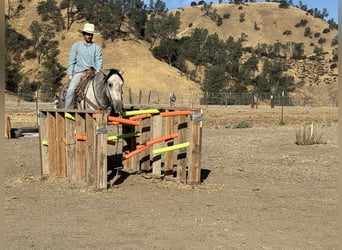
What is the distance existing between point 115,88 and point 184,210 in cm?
250

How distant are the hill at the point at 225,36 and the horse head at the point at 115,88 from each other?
4903cm

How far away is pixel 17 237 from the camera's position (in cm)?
570

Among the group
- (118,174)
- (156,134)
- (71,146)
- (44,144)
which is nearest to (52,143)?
(44,144)

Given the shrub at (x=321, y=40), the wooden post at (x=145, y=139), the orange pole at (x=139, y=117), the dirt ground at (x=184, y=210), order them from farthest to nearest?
1. the shrub at (x=321, y=40)
2. the wooden post at (x=145, y=139)
3. the orange pole at (x=139, y=117)
4. the dirt ground at (x=184, y=210)

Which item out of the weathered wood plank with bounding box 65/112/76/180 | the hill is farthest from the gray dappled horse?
the hill

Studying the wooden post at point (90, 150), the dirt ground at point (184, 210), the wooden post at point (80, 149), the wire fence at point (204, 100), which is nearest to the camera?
the dirt ground at point (184, 210)

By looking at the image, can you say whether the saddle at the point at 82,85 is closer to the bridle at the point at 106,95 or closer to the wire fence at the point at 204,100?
the bridle at the point at 106,95

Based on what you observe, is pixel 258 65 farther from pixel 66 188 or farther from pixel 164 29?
pixel 66 188

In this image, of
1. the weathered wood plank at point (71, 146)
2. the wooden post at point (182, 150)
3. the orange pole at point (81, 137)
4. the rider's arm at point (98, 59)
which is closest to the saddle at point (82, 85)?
the rider's arm at point (98, 59)

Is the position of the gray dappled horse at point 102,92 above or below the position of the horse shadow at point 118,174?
above

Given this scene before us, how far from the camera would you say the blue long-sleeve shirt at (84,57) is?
909cm

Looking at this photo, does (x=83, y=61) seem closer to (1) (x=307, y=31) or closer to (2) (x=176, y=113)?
(2) (x=176, y=113)

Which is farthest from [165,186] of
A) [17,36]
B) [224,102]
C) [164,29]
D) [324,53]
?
[324,53]

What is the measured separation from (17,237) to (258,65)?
7488 cm
